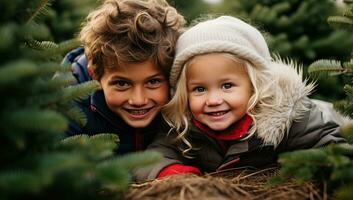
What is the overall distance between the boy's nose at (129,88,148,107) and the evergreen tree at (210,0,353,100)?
335 cm

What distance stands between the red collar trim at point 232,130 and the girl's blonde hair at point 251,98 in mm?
41

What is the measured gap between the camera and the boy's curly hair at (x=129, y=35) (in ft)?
12.2

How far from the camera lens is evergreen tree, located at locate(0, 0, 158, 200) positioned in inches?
69.5

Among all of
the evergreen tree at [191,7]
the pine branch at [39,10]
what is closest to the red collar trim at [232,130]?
→ the pine branch at [39,10]

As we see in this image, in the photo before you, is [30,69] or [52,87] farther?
[52,87]

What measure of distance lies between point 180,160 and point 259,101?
68 cm

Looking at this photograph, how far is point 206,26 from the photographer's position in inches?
147

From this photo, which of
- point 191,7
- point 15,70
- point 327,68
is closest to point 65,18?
point 191,7

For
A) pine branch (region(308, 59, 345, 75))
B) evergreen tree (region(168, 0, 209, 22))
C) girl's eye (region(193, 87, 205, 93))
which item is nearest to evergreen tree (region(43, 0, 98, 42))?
evergreen tree (region(168, 0, 209, 22))

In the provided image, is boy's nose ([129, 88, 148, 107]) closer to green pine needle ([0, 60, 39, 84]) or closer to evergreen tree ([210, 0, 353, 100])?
green pine needle ([0, 60, 39, 84])

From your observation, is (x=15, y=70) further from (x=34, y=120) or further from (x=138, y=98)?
(x=138, y=98)

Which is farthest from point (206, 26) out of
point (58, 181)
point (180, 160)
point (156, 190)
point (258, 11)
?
point (258, 11)

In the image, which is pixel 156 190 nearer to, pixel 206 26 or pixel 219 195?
pixel 219 195

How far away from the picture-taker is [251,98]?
3559mm
